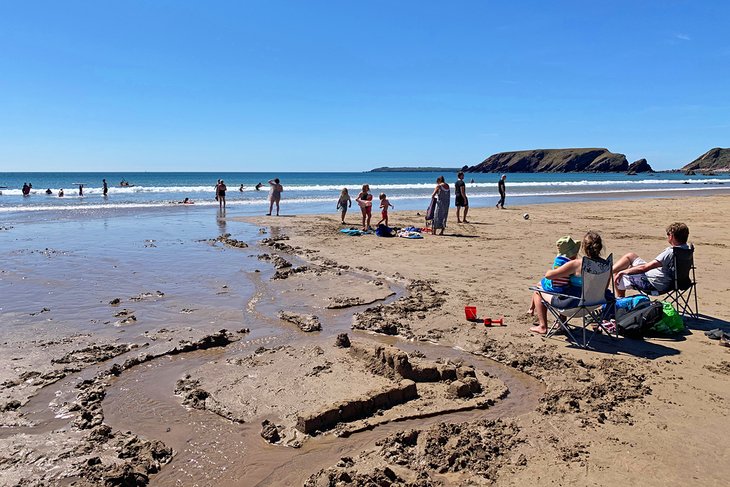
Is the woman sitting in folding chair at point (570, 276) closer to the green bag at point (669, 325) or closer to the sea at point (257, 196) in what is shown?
the green bag at point (669, 325)

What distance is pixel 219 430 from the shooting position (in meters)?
4.03

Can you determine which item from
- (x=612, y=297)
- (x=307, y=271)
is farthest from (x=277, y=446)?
(x=307, y=271)

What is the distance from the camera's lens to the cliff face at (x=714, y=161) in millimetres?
150625

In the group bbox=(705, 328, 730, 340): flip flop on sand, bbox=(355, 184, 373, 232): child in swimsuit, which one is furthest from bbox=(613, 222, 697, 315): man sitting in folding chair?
bbox=(355, 184, 373, 232): child in swimsuit

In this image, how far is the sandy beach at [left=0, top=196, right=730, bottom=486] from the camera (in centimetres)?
349

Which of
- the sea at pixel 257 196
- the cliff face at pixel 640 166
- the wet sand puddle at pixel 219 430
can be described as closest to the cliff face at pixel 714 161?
the cliff face at pixel 640 166

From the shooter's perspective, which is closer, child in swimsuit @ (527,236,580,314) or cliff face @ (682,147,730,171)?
child in swimsuit @ (527,236,580,314)

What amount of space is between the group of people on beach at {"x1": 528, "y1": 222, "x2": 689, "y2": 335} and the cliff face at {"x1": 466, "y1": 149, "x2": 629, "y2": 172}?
16137 centimetres

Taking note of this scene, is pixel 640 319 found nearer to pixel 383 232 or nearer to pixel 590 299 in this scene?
pixel 590 299

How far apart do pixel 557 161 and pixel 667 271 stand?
172 m

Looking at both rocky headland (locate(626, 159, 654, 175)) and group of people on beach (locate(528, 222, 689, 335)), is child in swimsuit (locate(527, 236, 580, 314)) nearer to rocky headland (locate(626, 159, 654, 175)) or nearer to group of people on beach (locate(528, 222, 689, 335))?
group of people on beach (locate(528, 222, 689, 335))

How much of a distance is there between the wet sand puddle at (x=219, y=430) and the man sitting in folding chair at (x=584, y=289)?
118cm

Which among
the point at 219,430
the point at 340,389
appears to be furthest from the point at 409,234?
the point at 219,430

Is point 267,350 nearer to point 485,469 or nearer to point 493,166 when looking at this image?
point 485,469
